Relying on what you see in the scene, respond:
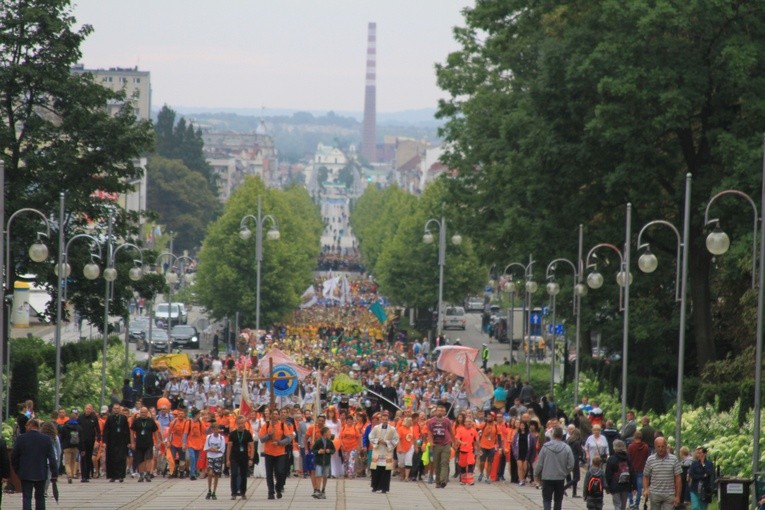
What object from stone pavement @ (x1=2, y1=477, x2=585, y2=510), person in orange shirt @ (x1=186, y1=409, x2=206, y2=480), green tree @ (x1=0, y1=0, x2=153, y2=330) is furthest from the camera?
green tree @ (x1=0, y1=0, x2=153, y2=330)

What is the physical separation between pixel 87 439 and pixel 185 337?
53214 mm

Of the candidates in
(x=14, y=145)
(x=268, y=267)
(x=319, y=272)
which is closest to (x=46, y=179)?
(x=14, y=145)

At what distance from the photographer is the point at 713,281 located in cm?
4722

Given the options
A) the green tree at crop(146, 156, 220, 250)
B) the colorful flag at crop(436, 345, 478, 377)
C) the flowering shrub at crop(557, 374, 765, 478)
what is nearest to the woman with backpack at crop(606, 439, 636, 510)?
the flowering shrub at crop(557, 374, 765, 478)

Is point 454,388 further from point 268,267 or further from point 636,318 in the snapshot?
point 268,267

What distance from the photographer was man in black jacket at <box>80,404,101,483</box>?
32656mm

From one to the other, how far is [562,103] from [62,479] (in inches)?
691

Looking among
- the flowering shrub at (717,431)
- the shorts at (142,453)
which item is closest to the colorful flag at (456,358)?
the flowering shrub at (717,431)

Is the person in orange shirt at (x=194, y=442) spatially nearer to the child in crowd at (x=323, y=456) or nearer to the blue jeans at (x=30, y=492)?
the child in crowd at (x=323, y=456)

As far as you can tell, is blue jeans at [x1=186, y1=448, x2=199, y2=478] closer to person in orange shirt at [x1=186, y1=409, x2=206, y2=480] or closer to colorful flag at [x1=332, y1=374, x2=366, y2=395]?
person in orange shirt at [x1=186, y1=409, x2=206, y2=480]

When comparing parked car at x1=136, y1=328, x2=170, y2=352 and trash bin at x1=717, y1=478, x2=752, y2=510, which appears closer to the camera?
trash bin at x1=717, y1=478, x2=752, y2=510

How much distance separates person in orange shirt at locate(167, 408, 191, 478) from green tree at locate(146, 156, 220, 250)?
12339 cm

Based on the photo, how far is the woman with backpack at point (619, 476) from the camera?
26969 mm

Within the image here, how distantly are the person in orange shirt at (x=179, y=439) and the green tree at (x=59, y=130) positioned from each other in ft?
51.3
